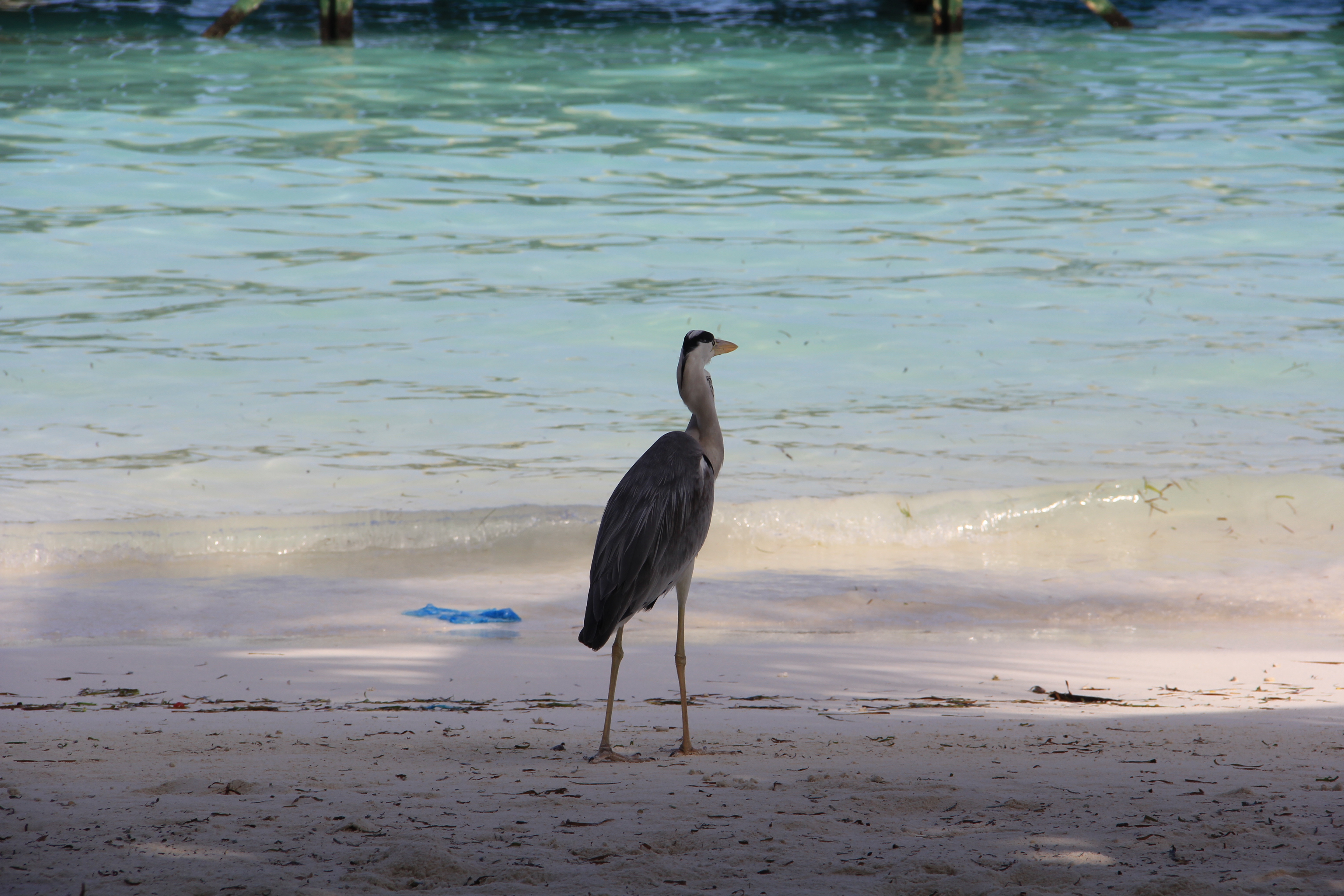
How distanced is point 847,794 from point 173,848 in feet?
5.54

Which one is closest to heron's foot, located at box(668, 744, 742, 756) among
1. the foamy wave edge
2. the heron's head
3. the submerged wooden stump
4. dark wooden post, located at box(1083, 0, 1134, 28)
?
the heron's head

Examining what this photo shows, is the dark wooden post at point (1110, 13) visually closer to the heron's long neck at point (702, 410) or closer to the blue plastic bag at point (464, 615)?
the blue plastic bag at point (464, 615)

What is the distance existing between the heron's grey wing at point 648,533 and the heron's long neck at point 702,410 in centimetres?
22

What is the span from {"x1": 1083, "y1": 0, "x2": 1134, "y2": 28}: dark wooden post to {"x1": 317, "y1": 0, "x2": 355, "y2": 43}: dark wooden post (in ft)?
49.7

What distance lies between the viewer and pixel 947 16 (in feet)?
96.9

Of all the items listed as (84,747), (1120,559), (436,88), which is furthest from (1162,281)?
(436,88)

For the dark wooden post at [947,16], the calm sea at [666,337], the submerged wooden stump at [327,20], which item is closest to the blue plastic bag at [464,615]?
the calm sea at [666,337]

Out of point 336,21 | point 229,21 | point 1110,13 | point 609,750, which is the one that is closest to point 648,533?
point 609,750

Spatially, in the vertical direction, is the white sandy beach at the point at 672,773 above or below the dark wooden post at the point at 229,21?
below

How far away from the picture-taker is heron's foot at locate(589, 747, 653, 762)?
4305mm

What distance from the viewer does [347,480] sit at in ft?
28.6

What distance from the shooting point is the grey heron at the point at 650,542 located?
4512 millimetres

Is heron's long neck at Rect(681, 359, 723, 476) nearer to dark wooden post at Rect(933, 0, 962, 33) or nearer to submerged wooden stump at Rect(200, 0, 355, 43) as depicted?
submerged wooden stump at Rect(200, 0, 355, 43)

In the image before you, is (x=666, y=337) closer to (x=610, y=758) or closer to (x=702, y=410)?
(x=702, y=410)
